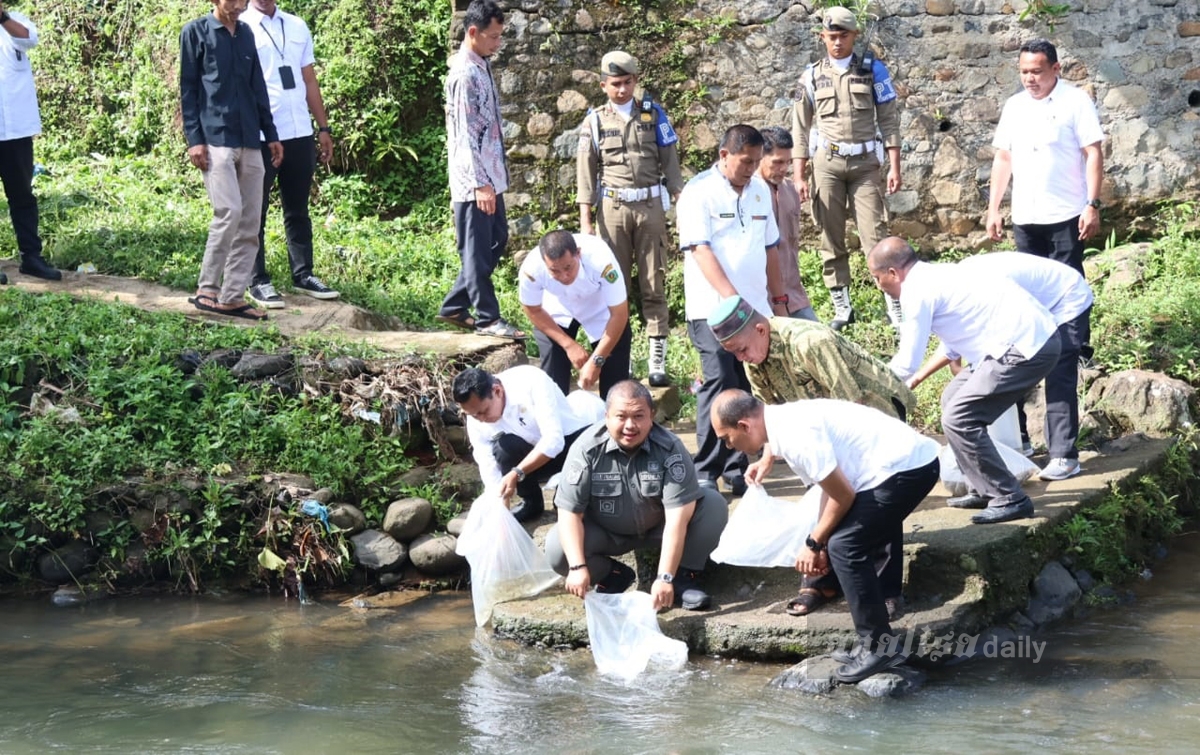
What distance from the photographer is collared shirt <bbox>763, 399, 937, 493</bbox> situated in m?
5.15

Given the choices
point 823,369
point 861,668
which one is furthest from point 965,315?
point 861,668

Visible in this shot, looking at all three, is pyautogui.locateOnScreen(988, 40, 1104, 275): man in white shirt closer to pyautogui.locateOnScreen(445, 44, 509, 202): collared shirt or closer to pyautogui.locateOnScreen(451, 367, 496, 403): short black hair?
pyautogui.locateOnScreen(445, 44, 509, 202): collared shirt

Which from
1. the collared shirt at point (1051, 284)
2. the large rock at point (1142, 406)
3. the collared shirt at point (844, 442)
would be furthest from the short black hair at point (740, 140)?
the large rock at point (1142, 406)

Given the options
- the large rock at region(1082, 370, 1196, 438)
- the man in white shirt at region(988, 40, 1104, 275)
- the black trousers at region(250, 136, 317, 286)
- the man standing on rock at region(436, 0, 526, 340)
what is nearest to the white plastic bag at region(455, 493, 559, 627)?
the man standing on rock at region(436, 0, 526, 340)

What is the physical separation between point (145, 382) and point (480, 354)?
1915 millimetres

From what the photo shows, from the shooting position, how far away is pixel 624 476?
5855mm

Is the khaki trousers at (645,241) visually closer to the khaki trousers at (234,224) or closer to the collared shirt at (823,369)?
the khaki trousers at (234,224)

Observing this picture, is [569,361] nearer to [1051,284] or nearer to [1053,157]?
[1051,284]

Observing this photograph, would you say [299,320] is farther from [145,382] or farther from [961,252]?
[961,252]

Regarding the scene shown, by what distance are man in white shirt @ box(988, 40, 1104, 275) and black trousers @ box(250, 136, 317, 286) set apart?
14.3ft

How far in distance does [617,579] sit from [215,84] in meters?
3.99

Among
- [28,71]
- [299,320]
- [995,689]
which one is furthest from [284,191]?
[995,689]

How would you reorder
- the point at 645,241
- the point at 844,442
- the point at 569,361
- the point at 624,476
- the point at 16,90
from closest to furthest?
the point at 844,442 → the point at 624,476 → the point at 569,361 → the point at 16,90 → the point at 645,241

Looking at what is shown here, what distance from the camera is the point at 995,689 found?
5363 mm
